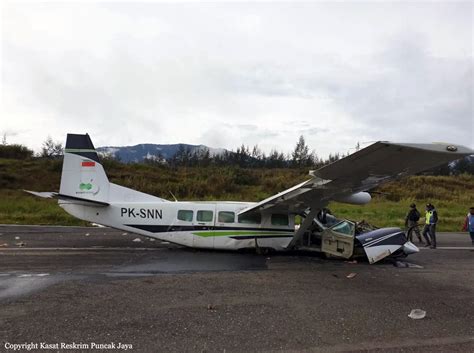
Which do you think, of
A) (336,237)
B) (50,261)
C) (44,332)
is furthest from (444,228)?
(44,332)

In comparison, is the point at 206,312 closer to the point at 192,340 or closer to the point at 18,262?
the point at 192,340

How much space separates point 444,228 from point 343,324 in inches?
740

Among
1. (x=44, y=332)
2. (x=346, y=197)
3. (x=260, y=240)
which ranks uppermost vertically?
(x=346, y=197)

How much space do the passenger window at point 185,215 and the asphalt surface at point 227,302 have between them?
1.06m

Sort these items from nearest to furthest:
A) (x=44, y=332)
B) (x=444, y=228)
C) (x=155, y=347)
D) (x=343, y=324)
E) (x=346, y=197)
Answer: (x=155, y=347)
(x=44, y=332)
(x=343, y=324)
(x=346, y=197)
(x=444, y=228)

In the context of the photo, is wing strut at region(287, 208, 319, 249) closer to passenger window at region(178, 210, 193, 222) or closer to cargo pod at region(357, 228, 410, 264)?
cargo pod at region(357, 228, 410, 264)

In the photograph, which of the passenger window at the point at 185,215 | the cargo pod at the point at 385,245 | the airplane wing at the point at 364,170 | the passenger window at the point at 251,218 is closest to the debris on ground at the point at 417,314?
the airplane wing at the point at 364,170

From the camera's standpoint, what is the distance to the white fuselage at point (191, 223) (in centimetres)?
1149

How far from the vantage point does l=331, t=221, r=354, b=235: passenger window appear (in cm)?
1091

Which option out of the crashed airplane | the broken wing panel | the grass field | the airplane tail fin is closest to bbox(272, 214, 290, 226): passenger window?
the crashed airplane

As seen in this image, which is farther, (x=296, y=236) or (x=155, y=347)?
(x=296, y=236)

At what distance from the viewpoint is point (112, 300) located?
692 cm

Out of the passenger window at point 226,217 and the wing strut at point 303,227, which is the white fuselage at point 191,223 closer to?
the passenger window at point 226,217

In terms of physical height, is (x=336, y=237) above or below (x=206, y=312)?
above
